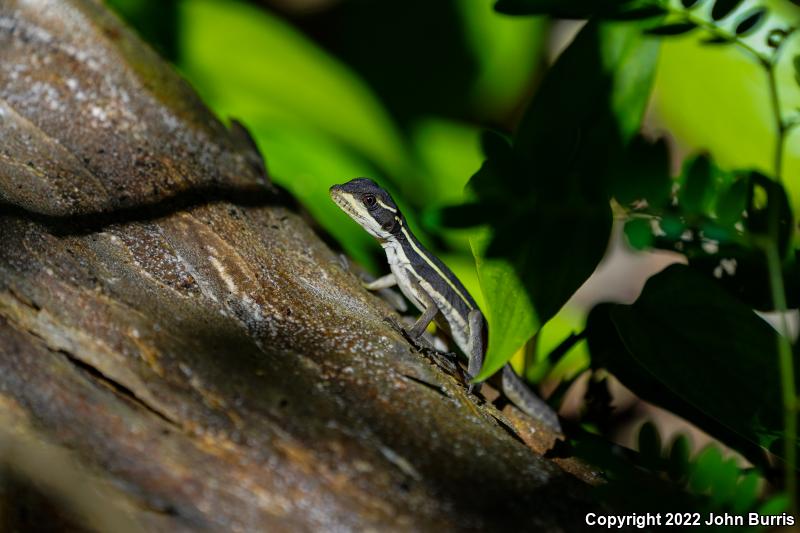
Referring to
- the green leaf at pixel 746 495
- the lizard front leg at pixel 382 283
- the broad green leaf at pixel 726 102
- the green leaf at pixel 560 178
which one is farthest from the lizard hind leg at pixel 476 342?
the broad green leaf at pixel 726 102

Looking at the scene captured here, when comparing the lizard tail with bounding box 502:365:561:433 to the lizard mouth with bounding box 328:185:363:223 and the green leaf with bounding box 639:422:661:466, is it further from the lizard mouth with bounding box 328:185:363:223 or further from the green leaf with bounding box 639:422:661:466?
the lizard mouth with bounding box 328:185:363:223

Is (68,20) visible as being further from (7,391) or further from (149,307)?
(7,391)

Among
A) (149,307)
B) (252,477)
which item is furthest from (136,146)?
(252,477)

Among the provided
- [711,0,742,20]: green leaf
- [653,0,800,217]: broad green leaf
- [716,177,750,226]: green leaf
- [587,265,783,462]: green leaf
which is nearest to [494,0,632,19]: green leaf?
[711,0,742,20]: green leaf

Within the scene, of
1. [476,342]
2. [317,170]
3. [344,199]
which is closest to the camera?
[476,342]

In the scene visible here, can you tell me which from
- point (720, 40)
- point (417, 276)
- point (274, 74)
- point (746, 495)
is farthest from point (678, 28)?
point (274, 74)

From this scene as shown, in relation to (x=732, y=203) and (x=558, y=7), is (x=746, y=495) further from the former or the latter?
(x=558, y=7)

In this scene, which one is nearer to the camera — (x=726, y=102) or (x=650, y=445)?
(x=650, y=445)
